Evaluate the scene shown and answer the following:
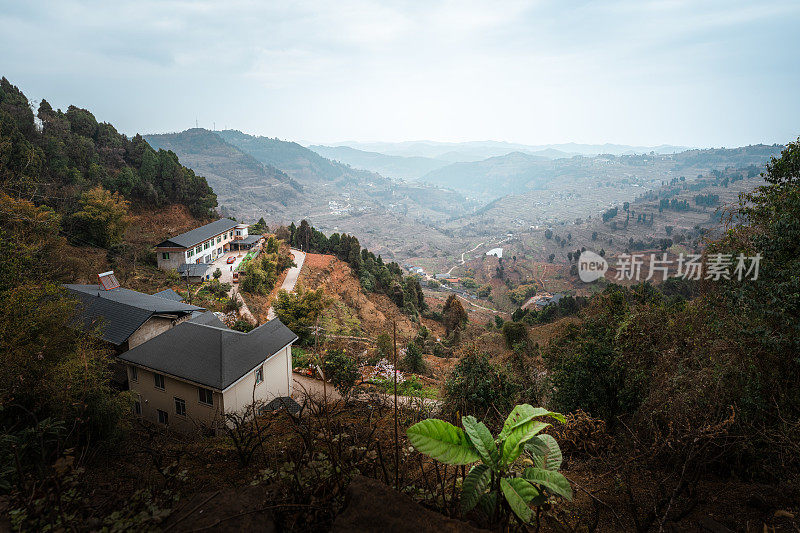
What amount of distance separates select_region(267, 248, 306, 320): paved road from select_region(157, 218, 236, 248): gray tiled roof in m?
6.10

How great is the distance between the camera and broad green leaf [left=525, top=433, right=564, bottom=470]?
228 centimetres

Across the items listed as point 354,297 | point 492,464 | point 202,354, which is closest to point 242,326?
point 202,354

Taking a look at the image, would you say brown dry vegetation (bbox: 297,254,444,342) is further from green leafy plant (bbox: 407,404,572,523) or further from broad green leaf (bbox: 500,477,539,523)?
broad green leaf (bbox: 500,477,539,523)

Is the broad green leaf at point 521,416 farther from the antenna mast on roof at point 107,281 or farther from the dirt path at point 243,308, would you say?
the dirt path at point 243,308

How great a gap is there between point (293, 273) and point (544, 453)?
29.5m

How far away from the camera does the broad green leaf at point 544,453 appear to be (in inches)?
89.7

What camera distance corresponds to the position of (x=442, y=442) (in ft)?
Answer: 6.86

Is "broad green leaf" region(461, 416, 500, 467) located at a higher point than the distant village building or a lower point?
higher

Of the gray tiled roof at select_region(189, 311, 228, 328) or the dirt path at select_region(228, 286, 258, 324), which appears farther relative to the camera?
the dirt path at select_region(228, 286, 258, 324)

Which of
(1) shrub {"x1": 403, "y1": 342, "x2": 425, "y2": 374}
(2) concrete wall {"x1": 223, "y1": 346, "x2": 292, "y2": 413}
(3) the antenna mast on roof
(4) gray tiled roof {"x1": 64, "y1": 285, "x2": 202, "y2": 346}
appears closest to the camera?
(2) concrete wall {"x1": 223, "y1": 346, "x2": 292, "y2": 413}

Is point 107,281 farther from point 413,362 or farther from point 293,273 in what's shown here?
point 293,273

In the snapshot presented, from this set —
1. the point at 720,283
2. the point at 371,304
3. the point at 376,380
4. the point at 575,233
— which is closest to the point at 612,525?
the point at 720,283

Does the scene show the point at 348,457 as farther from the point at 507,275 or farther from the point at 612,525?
the point at 507,275

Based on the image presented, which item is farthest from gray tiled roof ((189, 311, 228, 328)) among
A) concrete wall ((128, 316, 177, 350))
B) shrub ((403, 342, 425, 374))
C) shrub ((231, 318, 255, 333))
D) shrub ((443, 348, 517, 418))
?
shrub ((443, 348, 517, 418))
